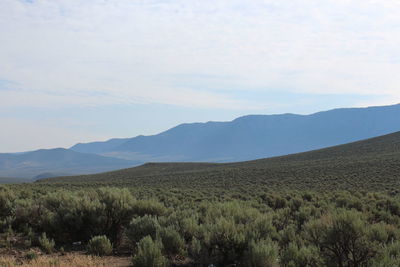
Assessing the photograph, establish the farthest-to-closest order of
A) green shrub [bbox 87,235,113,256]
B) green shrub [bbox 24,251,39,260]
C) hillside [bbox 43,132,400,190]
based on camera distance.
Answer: hillside [bbox 43,132,400,190]
green shrub [bbox 87,235,113,256]
green shrub [bbox 24,251,39,260]

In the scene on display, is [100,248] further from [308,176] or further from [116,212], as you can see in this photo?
[308,176]

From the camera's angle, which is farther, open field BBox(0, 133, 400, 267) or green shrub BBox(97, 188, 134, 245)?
green shrub BBox(97, 188, 134, 245)

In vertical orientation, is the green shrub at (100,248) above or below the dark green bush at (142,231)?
below

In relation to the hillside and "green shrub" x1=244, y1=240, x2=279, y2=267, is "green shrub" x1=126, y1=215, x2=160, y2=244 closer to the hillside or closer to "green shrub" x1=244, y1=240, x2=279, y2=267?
"green shrub" x1=244, y1=240, x2=279, y2=267

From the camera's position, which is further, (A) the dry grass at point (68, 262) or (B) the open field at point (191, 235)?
(A) the dry grass at point (68, 262)

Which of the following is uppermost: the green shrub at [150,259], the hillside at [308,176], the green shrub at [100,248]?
the green shrub at [150,259]

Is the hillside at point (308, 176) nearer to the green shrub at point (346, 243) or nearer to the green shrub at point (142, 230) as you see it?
the green shrub at point (346, 243)

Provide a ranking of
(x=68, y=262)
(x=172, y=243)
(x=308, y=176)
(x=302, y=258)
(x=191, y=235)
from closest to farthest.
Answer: (x=302, y=258) → (x=68, y=262) → (x=172, y=243) → (x=191, y=235) → (x=308, y=176)

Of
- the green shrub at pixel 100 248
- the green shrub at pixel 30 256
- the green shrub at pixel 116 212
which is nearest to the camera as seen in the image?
the green shrub at pixel 30 256

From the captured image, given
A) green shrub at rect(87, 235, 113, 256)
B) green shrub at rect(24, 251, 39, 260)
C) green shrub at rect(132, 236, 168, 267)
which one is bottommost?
green shrub at rect(87, 235, 113, 256)

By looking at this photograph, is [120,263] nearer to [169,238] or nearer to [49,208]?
[169,238]

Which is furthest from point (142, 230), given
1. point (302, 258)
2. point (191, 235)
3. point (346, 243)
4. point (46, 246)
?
point (346, 243)

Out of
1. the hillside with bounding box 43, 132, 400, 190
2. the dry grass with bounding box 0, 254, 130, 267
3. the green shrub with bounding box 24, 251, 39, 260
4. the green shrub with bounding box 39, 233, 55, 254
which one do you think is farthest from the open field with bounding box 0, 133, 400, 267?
the hillside with bounding box 43, 132, 400, 190

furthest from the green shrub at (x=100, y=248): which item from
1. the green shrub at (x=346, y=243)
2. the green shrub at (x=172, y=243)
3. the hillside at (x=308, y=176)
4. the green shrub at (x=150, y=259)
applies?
the hillside at (x=308, y=176)
